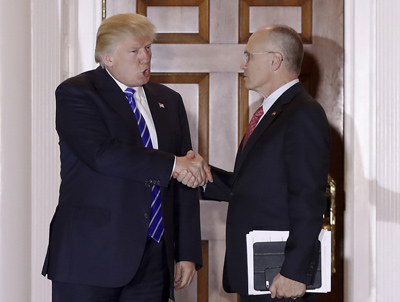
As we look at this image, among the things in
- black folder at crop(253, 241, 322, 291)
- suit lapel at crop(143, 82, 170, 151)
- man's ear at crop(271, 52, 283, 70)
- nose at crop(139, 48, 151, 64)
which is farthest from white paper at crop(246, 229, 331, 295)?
nose at crop(139, 48, 151, 64)

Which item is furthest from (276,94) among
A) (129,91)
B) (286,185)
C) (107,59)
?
(107,59)

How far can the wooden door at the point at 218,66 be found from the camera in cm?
358

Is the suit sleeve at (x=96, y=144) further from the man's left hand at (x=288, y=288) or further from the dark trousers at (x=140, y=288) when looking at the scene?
the man's left hand at (x=288, y=288)

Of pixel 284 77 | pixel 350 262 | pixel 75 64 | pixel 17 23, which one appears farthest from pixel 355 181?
pixel 17 23

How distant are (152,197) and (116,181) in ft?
0.58

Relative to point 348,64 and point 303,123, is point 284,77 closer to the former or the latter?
point 303,123

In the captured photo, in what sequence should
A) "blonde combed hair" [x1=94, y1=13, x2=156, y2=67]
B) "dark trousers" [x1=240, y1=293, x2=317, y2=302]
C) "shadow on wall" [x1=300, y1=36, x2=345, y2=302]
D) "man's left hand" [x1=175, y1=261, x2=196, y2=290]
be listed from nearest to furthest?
"dark trousers" [x1=240, y1=293, x2=317, y2=302] < "blonde combed hair" [x1=94, y1=13, x2=156, y2=67] < "man's left hand" [x1=175, y1=261, x2=196, y2=290] < "shadow on wall" [x1=300, y1=36, x2=345, y2=302]

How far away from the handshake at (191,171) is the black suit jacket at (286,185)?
17cm

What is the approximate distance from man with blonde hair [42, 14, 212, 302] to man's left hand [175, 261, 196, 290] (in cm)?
12

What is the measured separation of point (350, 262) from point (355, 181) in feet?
1.42

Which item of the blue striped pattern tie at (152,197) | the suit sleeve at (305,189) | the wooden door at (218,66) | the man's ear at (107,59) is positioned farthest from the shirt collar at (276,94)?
the wooden door at (218,66)

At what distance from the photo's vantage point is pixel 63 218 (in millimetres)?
2590

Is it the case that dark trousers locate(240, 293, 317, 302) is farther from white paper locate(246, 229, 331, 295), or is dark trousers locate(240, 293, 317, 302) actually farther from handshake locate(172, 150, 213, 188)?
handshake locate(172, 150, 213, 188)

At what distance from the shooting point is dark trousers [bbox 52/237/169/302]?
255cm
